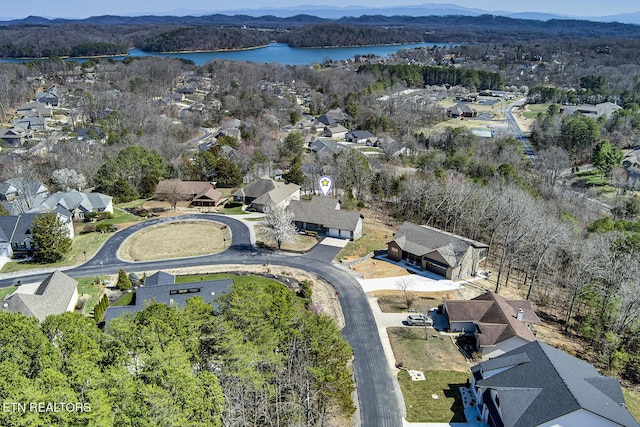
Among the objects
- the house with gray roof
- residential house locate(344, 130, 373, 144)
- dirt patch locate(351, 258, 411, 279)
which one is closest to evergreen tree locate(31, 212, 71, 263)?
dirt patch locate(351, 258, 411, 279)

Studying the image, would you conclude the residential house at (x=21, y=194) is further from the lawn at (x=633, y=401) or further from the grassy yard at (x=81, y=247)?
the lawn at (x=633, y=401)

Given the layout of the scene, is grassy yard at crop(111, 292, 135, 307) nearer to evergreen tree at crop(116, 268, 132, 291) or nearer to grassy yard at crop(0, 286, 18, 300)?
evergreen tree at crop(116, 268, 132, 291)

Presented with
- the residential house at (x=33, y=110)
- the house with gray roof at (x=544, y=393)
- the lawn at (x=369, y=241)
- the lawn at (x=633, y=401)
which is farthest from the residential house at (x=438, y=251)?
the residential house at (x=33, y=110)

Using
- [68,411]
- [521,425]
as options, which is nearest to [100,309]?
[68,411]

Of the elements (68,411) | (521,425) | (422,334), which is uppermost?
(68,411)

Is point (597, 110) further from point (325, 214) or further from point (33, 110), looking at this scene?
point (33, 110)

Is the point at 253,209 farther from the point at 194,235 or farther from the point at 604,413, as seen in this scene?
the point at 604,413

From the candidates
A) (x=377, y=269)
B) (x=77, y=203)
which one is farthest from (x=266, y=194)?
(x=77, y=203)

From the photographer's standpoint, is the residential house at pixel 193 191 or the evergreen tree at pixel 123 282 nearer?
the evergreen tree at pixel 123 282
